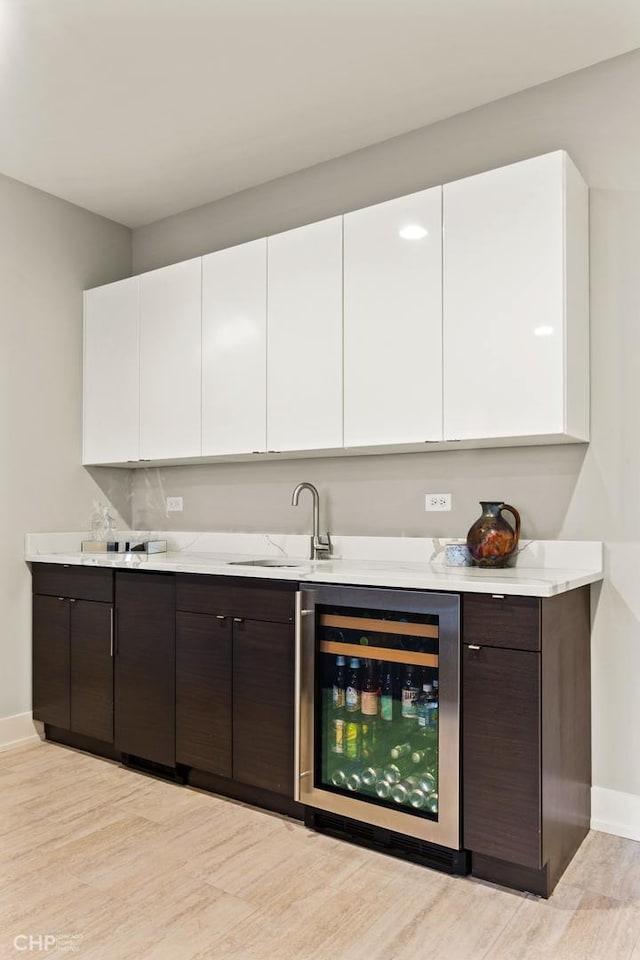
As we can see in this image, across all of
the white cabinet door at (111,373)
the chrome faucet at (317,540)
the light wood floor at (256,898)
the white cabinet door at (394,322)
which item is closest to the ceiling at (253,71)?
the white cabinet door at (394,322)

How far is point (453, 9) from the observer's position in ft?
7.69

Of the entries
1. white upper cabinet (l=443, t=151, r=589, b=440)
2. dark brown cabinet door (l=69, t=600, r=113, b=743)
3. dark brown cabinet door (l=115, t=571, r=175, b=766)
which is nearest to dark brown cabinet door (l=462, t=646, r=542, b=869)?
white upper cabinet (l=443, t=151, r=589, b=440)

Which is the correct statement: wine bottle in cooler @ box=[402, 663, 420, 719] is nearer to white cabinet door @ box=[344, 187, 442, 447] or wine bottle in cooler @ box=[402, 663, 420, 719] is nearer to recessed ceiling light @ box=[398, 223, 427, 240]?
white cabinet door @ box=[344, 187, 442, 447]

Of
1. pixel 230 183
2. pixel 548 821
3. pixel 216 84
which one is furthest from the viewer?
pixel 230 183

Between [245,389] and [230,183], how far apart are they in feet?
3.82

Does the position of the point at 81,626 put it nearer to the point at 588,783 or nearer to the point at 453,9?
the point at 588,783

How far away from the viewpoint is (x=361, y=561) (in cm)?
306

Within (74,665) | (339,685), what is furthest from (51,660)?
(339,685)

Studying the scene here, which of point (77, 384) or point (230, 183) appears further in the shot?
point (77, 384)

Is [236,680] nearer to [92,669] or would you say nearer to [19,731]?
[92,669]

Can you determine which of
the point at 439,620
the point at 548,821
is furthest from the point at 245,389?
the point at 548,821

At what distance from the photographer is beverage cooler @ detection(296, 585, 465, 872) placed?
7.19 ft

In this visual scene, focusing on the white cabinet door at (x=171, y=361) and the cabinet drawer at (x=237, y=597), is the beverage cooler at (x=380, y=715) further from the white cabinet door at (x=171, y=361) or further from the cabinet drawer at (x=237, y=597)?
the white cabinet door at (x=171, y=361)

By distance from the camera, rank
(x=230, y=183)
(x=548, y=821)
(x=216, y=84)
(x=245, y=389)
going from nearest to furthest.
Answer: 1. (x=548, y=821)
2. (x=216, y=84)
3. (x=245, y=389)
4. (x=230, y=183)
